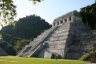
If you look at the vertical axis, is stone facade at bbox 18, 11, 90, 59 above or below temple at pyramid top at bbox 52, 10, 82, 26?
below

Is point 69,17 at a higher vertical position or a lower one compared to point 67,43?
higher

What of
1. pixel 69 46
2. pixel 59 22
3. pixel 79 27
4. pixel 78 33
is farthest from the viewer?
pixel 59 22

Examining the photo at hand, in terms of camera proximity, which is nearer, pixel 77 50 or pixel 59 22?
pixel 77 50

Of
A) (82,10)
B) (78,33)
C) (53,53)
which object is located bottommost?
(53,53)

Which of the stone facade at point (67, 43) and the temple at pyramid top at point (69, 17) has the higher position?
the temple at pyramid top at point (69, 17)

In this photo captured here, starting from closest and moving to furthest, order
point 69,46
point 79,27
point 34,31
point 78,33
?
point 69,46 → point 78,33 → point 79,27 → point 34,31

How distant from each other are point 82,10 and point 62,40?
1118 centimetres

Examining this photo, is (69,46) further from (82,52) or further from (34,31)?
(34,31)

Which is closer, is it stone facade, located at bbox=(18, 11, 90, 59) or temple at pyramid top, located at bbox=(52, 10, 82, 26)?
stone facade, located at bbox=(18, 11, 90, 59)

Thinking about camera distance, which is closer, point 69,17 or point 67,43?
point 67,43

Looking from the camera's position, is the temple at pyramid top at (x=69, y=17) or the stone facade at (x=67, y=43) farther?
the temple at pyramid top at (x=69, y=17)

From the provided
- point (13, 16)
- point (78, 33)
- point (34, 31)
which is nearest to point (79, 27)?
point (78, 33)

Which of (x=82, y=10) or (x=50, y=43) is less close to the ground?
(x=82, y=10)

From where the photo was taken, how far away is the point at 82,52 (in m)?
32.2
